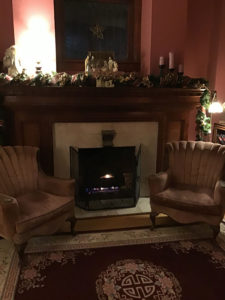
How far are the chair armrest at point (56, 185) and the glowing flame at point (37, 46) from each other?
1346 millimetres

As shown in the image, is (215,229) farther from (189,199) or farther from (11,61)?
(11,61)

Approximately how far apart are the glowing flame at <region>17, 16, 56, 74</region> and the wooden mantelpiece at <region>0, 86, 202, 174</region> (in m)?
0.49

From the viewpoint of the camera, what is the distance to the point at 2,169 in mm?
2744

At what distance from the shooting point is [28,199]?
8.89 ft

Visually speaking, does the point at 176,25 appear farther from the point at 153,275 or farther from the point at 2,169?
the point at 153,275

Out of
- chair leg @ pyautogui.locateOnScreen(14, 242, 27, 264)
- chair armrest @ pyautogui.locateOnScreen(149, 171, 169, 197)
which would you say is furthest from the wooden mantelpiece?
chair leg @ pyautogui.locateOnScreen(14, 242, 27, 264)

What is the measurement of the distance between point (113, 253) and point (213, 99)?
253cm

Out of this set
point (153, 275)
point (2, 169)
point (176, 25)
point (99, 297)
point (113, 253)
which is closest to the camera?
point (99, 297)

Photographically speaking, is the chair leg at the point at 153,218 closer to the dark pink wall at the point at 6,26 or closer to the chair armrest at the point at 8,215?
the chair armrest at the point at 8,215

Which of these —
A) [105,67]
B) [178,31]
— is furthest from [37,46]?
[178,31]

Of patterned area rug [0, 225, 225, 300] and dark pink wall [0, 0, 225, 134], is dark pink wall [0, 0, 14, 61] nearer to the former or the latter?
dark pink wall [0, 0, 225, 134]

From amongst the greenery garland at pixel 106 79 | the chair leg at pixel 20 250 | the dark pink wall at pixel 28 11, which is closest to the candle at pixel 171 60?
the greenery garland at pixel 106 79

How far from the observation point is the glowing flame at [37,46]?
10.5 ft

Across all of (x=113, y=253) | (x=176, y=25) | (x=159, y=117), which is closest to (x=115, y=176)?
(x=159, y=117)
